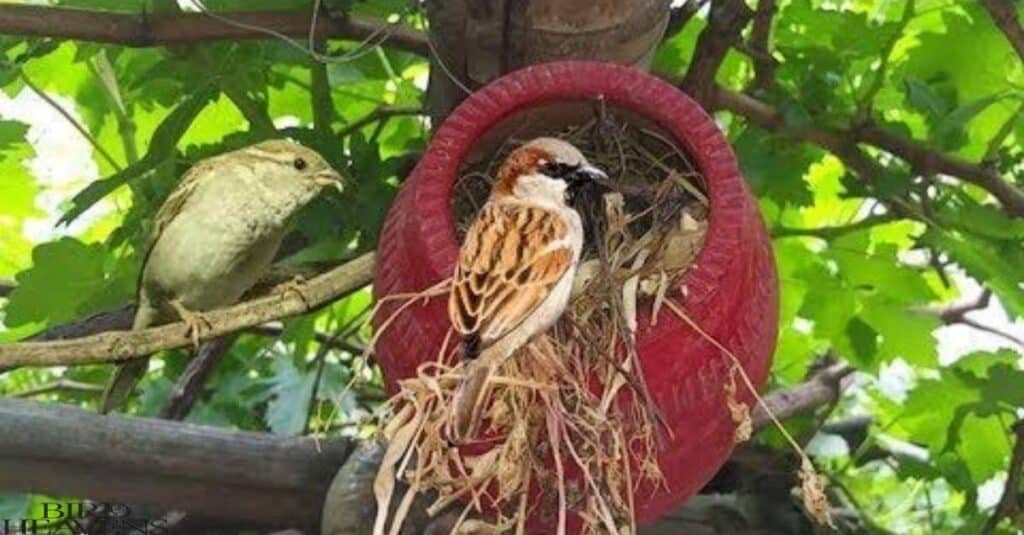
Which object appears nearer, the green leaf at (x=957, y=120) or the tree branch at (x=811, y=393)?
the green leaf at (x=957, y=120)

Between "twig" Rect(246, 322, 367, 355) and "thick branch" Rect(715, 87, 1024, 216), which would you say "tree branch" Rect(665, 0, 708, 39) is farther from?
"twig" Rect(246, 322, 367, 355)

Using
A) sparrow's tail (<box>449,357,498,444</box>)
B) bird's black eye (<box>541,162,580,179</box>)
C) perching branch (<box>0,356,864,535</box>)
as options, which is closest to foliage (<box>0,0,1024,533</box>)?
perching branch (<box>0,356,864,535</box>)

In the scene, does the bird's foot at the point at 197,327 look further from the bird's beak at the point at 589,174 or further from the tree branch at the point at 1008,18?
the tree branch at the point at 1008,18

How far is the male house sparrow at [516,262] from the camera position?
0.91 meters

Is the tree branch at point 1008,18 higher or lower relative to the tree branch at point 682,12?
lower

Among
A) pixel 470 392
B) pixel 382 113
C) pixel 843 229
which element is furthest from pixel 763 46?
pixel 470 392

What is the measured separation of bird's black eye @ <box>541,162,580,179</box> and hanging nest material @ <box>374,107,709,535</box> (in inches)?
1.2

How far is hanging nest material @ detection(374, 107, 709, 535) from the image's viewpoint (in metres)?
0.91

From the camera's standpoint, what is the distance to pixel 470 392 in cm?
90

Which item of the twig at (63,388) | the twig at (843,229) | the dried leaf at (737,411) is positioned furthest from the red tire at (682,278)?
the twig at (63,388)

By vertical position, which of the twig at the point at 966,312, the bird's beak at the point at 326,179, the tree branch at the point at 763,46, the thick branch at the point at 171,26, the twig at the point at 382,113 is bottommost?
the twig at the point at 966,312

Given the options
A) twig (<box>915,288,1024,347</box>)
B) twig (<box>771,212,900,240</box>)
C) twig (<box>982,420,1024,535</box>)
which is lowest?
twig (<box>982,420,1024,535</box>)

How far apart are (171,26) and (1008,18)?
2.13 feet

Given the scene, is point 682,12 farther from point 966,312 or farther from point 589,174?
point 966,312
